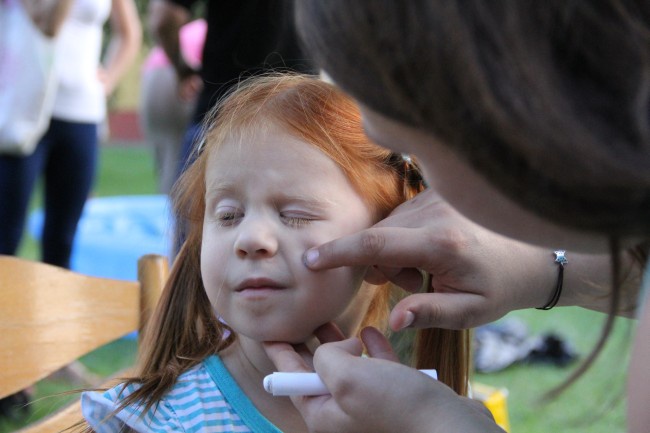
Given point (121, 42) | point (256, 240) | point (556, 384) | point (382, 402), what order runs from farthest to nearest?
point (121, 42)
point (556, 384)
point (256, 240)
point (382, 402)

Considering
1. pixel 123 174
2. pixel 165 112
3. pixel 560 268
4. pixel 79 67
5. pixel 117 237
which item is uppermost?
pixel 79 67

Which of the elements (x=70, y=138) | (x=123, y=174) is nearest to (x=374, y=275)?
(x=70, y=138)

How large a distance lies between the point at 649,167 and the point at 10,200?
1.94 metres

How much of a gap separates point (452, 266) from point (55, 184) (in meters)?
1.75

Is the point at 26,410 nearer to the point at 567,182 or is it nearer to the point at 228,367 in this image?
the point at 228,367

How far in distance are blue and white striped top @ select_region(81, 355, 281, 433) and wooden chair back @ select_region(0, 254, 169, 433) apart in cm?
18

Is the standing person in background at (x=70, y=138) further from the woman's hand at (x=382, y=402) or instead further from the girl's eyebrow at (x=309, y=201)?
the woman's hand at (x=382, y=402)

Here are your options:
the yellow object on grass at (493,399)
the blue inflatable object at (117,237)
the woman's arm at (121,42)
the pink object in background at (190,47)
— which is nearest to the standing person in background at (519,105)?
the yellow object on grass at (493,399)

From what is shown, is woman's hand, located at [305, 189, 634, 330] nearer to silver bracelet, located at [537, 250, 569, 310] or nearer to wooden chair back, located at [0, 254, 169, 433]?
silver bracelet, located at [537, 250, 569, 310]

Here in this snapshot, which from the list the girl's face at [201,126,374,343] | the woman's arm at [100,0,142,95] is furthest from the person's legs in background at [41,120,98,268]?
the girl's face at [201,126,374,343]

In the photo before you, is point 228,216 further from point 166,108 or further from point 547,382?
point 166,108

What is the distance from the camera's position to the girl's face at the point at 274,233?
36.4 inches

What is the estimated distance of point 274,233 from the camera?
927 millimetres

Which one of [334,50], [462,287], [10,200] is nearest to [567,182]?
[334,50]
